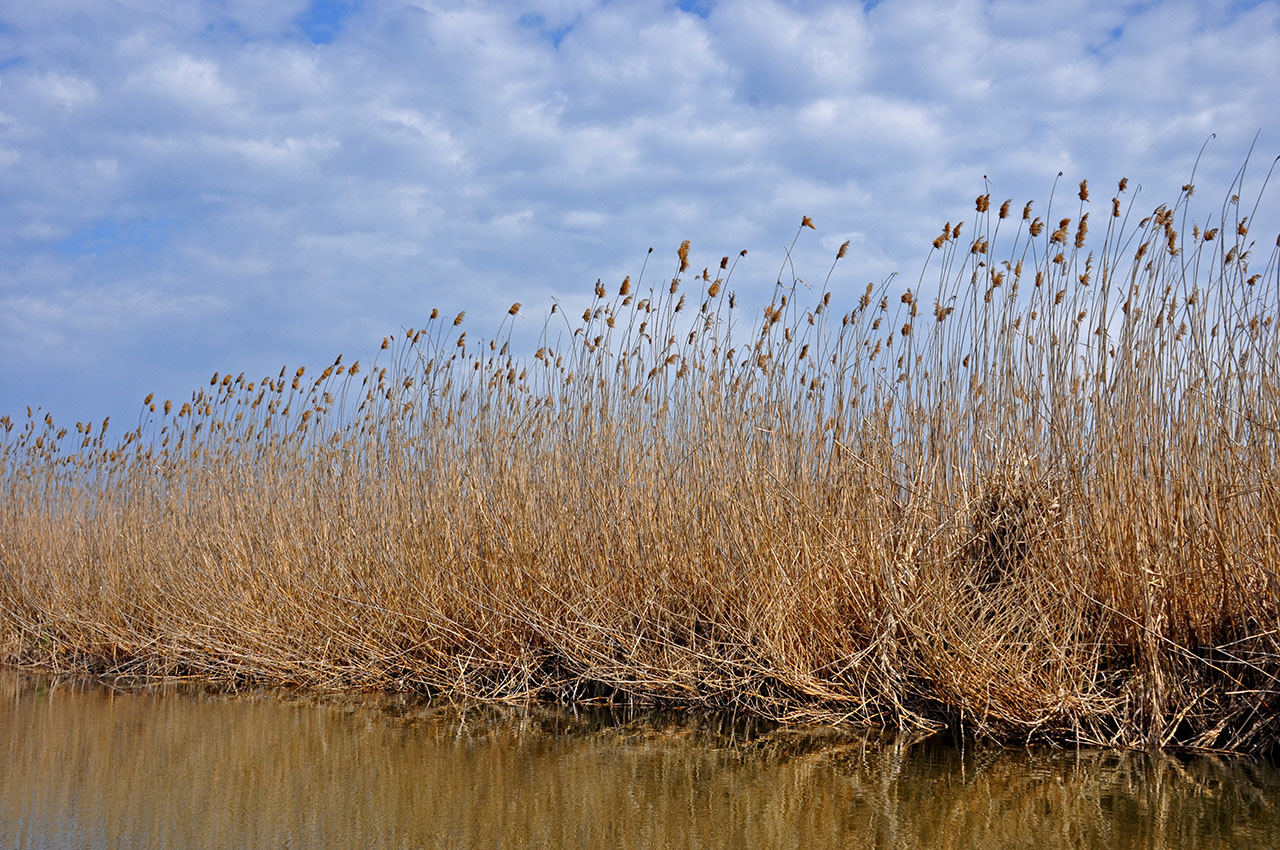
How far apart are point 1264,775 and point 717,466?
80.7 inches

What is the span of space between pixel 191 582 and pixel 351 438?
1.26 m

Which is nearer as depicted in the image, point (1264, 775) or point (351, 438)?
point (1264, 775)

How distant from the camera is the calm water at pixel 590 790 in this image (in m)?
2.35

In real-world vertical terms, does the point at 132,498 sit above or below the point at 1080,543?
above

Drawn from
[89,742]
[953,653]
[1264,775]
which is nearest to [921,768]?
[953,653]

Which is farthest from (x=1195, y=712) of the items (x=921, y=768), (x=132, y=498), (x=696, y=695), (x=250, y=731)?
(x=132, y=498)

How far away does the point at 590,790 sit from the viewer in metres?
2.74

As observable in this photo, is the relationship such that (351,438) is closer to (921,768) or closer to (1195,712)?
(921,768)

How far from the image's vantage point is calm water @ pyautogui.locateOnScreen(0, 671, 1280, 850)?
92.5 inches

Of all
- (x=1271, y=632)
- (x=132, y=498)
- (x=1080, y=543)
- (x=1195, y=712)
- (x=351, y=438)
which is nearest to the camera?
(x=1271, y=632)

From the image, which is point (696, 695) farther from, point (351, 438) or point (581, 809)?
point (351, 438)

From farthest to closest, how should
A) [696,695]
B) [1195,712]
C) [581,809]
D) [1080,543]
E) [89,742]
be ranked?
[696,695] < [89,742] < [1080,543] < [1195,712] < [581,809]

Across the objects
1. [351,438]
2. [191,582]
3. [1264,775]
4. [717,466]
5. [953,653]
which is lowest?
[1264,775]

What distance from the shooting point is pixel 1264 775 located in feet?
8.95
